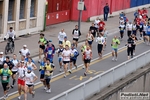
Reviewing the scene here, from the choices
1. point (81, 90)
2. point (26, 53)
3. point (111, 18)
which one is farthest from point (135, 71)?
point (111, 18)

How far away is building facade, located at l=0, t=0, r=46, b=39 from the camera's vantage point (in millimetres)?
33969

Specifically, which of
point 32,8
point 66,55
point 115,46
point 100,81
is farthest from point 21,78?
point 32,8

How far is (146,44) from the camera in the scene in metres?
37.5

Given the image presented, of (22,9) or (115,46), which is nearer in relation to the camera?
(115,46)

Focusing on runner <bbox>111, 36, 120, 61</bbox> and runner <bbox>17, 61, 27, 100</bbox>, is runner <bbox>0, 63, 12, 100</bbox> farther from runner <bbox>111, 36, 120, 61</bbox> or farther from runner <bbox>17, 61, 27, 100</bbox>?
runner <bbox>111, 36, 120, 61</bbox>

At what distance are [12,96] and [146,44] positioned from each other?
59.8ft

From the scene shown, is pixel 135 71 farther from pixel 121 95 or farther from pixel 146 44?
pixel 146 44

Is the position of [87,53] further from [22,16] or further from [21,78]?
[22,16]

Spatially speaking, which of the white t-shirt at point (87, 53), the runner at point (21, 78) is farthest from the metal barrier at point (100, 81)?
the runner at point (21, 78)

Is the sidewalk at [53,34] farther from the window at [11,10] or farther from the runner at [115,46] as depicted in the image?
the runner at [115,46]

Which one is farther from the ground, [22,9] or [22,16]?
[22,9]

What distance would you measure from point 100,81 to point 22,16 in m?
17.7

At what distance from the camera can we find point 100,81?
66.8 feet

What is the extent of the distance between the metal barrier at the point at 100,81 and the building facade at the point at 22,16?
11.2 meters
